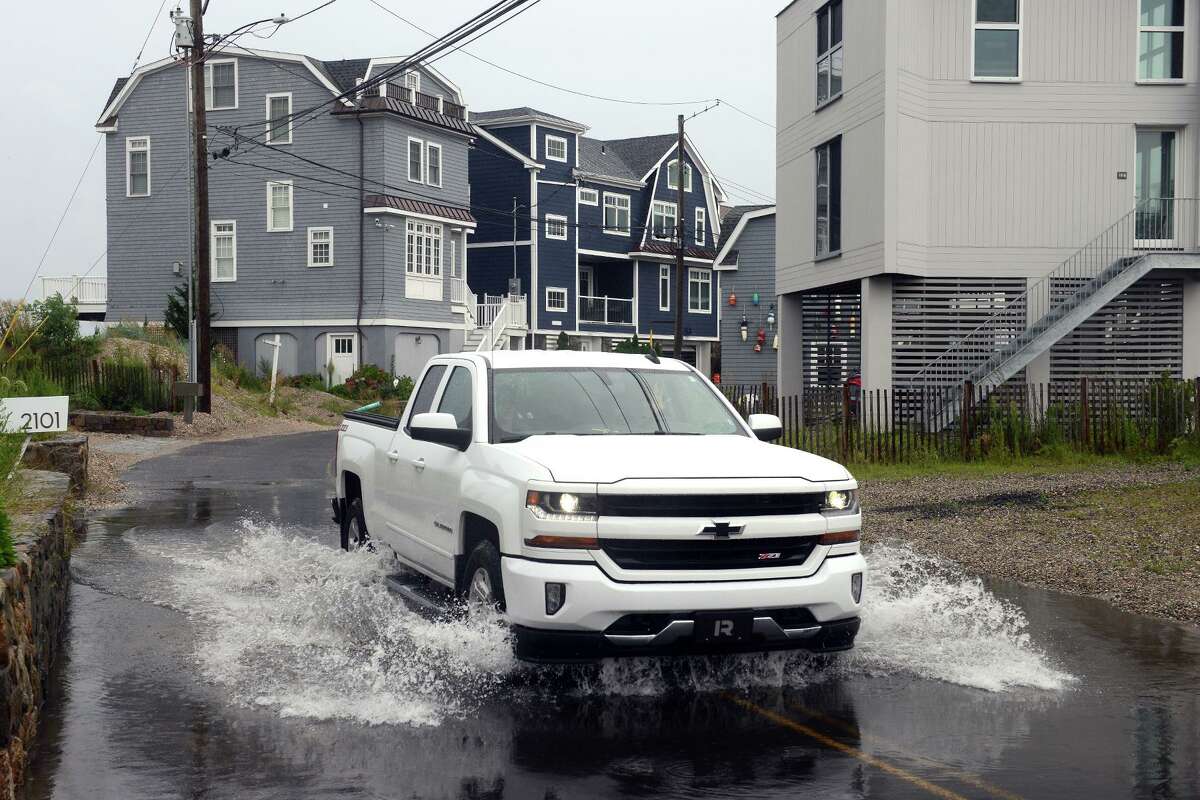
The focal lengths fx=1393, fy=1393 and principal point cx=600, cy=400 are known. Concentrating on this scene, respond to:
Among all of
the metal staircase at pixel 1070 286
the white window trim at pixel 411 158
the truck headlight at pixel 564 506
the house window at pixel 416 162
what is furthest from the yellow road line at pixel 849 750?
the house window at pixel 416 162

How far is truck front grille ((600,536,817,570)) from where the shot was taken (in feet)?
23.6

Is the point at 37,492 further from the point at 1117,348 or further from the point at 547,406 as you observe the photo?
the point at 1117,348

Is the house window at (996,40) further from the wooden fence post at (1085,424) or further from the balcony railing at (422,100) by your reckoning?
the balcony railing at (422,100)

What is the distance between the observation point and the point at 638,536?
23.4ft

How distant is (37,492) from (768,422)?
6.27m

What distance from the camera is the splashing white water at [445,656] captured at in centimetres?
745

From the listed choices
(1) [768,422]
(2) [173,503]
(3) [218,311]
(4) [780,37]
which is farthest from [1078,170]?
(3) [218,311]

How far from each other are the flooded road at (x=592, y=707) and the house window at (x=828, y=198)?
1739 cm

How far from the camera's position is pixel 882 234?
24859mm

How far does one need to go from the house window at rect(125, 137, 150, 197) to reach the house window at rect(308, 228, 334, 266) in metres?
6.47

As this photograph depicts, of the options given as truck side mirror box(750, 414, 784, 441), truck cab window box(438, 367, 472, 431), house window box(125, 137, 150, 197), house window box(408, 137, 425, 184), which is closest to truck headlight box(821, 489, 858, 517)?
truck side mirror box(750, 414, 784, 441)

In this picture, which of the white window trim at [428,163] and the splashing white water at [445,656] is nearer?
the splashing white water at [445,656]

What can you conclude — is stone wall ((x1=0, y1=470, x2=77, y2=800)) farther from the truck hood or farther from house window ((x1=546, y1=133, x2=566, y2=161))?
house window ((x1=546, y1=133, x2=566, y2=161))

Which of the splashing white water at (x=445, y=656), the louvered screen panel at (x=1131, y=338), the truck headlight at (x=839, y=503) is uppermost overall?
the louvered screen panel at (x=1131, y=338)
